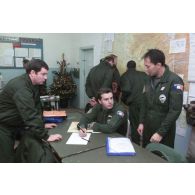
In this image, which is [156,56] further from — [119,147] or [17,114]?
[17,114]

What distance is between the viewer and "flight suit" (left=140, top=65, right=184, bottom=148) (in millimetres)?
2010

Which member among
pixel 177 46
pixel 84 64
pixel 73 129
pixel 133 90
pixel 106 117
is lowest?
pixel 73 129

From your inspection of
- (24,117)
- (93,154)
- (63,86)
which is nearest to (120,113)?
(93,154)

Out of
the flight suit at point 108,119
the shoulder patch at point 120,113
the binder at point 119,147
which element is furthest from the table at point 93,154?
the shoulder patch at point 120,113

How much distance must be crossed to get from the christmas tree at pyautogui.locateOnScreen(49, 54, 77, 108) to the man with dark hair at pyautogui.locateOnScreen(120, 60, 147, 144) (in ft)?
9.33

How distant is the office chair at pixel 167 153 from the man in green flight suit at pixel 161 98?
1.08 feet

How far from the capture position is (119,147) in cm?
172

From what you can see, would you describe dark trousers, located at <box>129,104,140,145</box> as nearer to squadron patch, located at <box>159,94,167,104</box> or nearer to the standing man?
the standing man

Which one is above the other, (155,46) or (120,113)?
(155,46)

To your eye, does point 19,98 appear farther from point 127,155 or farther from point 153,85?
point 153,85

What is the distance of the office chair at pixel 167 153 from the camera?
148 cm

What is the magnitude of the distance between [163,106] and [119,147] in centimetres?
67
